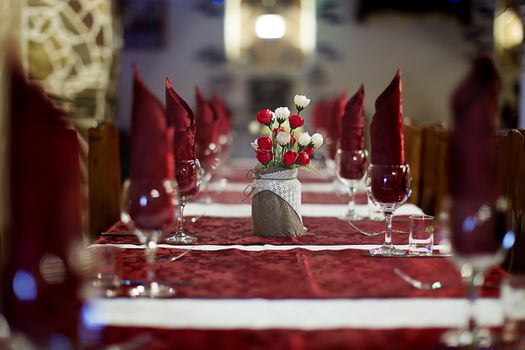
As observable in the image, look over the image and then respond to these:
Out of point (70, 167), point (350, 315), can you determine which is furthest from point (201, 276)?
point (70, 167)

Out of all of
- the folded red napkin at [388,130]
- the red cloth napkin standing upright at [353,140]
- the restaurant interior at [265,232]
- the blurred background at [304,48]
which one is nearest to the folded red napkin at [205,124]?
the restaurant interior at [265,232]

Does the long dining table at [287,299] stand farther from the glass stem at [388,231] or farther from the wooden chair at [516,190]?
the wooden chair at [516,190]

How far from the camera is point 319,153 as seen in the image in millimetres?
5055

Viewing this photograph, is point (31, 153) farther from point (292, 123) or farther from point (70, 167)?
point (292, 123)

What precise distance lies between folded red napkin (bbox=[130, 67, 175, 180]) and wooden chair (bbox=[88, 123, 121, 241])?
1389 mm

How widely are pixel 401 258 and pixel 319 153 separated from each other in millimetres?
3384

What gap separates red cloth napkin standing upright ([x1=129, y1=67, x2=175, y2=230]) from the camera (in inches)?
53.6

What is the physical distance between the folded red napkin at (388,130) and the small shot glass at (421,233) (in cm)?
15

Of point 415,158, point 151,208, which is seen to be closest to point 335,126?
point 415,158

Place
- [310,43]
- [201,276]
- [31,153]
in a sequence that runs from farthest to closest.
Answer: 1. [310,43]
2. [201,276]
3. [31,153]

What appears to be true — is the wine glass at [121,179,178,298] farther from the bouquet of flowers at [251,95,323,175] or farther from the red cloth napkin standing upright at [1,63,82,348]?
the bouquet of flowers at [251,95,323,175]

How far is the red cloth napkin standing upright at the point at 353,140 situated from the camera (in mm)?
2387

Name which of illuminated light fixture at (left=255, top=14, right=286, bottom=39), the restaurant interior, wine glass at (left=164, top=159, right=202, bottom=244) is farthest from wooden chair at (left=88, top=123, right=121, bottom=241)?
illuminated light fixture at (left=255, top=14, right=286, bottom=39)

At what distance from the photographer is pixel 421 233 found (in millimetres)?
1801
